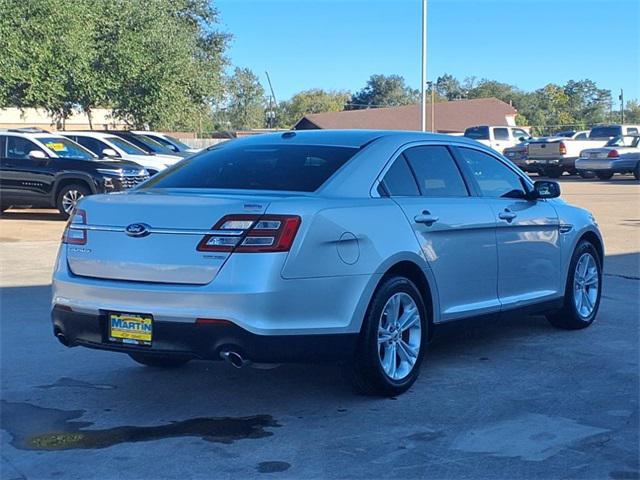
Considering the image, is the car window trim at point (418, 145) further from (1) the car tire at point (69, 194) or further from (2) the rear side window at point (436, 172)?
(1) the car tire at point (69, 194)

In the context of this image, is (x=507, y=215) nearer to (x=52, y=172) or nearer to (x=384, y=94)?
(x=52, y=172)

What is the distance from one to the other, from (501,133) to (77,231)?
34390mm

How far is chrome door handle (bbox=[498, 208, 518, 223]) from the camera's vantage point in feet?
23.5

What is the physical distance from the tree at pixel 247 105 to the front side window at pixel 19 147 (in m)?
69.5

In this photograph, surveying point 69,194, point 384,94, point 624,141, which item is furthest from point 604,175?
point 384,94

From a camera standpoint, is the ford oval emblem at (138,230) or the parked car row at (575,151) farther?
the parked car row at (575,151)

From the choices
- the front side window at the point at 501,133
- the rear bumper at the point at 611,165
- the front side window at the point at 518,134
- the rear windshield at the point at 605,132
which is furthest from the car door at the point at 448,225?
the front side window at the point at 518,134

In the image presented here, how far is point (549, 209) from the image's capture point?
7891 mm

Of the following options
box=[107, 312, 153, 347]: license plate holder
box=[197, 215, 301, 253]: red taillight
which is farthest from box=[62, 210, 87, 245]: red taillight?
box=[197, 215, 301, 253]: red taillight

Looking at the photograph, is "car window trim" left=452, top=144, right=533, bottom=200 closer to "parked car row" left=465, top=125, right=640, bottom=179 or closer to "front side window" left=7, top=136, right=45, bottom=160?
"front side window" left=7, top=136, right=45, bottom=160

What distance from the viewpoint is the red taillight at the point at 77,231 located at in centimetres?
576

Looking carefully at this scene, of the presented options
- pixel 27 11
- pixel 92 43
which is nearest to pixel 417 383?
pixel 27 11

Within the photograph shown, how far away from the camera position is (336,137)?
6.65 meters

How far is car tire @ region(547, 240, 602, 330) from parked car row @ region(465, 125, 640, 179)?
24.6 m
